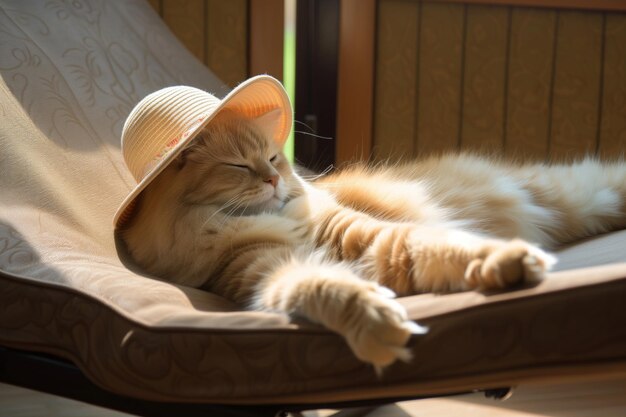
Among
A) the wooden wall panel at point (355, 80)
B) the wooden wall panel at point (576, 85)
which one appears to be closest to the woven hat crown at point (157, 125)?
the wooden wall panel at point (355, 80)

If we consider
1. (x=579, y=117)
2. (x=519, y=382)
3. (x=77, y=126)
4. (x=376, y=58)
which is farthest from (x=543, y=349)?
(x=579, y=117)

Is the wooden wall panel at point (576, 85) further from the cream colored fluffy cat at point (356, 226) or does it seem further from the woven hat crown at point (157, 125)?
the woven hat crown at point (157, 125)

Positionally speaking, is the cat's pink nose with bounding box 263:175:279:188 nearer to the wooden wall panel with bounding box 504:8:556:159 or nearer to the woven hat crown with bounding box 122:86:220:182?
the woven hat crown with bounding box 122:86:220:182

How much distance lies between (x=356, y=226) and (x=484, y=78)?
1.53 metres

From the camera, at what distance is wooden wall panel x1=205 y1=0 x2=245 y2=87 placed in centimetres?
252

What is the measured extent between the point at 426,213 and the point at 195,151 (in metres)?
0.57

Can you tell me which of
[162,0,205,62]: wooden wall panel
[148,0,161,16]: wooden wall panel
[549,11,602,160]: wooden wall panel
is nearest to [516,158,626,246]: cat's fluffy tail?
[549,11,602,160]: wooden wall panel

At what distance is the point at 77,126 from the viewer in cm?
177

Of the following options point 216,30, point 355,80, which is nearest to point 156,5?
point 216,30

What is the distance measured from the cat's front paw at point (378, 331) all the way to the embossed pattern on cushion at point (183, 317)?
0.04 metres

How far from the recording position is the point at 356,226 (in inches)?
57.1

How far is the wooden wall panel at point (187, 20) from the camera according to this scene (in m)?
2.48

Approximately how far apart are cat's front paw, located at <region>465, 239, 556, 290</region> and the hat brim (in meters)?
0.63

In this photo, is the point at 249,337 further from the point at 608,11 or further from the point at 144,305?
the point at 608,11
